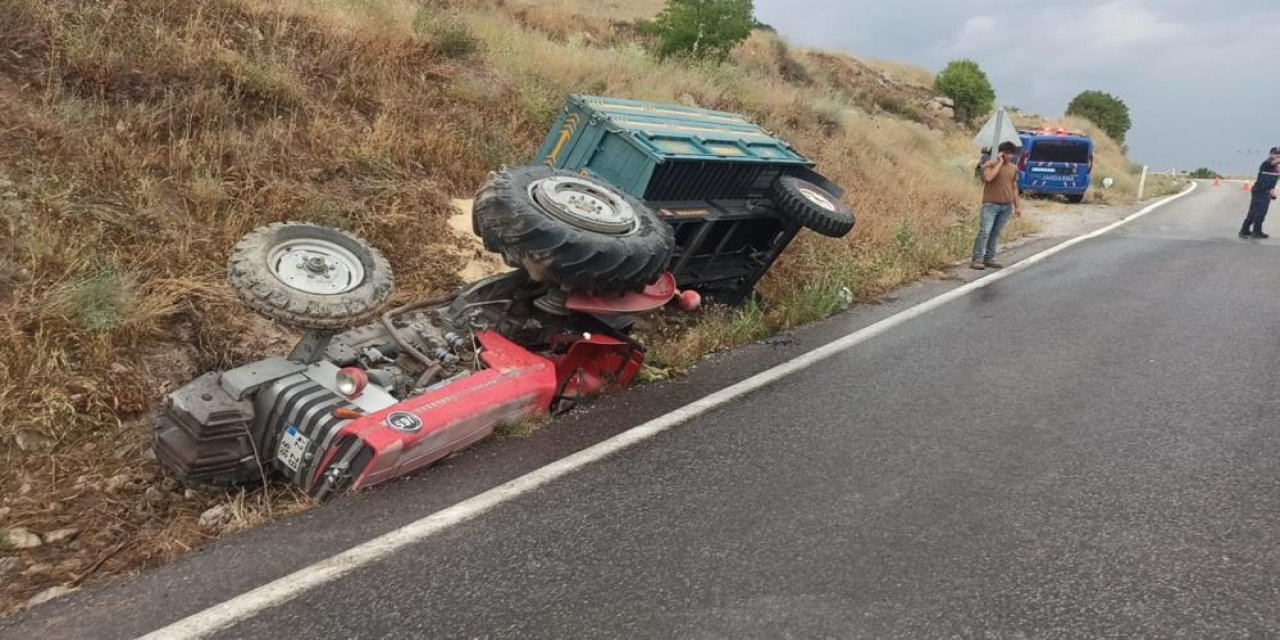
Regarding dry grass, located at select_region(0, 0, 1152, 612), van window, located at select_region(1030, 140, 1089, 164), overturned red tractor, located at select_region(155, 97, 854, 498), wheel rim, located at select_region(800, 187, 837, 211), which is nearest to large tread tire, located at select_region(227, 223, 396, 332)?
overturned red tractor, located at select_region(155, 97, 854, 498)

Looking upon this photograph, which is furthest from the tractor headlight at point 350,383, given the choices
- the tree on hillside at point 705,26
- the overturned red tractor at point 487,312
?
the tree on hillside at point 705,26

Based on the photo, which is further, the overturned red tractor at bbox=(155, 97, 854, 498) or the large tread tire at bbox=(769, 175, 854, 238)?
the large tread tire at bbox=(769, 175, 854, 238)

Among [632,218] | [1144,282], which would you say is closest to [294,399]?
[632,218]

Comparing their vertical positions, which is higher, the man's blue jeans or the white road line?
the man's blue jeans

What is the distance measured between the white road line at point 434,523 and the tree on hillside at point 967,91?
3640 centimetres

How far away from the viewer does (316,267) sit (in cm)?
395

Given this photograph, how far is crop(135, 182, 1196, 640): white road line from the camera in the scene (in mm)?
2555

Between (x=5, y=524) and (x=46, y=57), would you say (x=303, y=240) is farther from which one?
A: (x=46, y=57)

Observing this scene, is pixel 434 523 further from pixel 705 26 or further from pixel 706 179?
pixel 705 26

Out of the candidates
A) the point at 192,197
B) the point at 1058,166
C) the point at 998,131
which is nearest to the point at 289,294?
the point at 192,197

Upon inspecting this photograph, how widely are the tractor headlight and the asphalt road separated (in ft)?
1.70

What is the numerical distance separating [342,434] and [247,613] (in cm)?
94

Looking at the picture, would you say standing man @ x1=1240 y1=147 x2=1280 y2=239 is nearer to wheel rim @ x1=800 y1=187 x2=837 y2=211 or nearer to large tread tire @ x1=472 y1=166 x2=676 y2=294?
wheel rim @ x1=800 y1=187 x2=837 y2=211

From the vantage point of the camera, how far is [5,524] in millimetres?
3199
